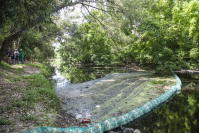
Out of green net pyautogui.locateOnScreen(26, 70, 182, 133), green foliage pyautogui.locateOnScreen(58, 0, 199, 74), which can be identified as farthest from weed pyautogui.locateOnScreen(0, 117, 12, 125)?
green foliage pyautogui.locateOnScreen(58, 0, 199, 74)

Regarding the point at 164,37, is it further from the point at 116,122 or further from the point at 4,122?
the point at 4,122

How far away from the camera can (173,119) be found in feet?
18.6

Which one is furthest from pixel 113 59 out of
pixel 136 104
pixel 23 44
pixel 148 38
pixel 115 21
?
pixel 136 104

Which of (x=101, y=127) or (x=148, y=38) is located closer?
(x=101, y=127)

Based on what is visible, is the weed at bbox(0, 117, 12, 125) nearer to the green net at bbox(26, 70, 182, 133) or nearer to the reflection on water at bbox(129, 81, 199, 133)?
the green net at bbox(26, 70, 182, 133)

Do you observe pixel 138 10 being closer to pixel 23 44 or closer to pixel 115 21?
pixel 115 21

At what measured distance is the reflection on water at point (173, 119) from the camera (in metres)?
4.90

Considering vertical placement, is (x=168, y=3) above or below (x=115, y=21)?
above

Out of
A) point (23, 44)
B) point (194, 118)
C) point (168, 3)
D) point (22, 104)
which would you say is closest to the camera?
point (22, 104)

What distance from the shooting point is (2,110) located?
433 centimetres

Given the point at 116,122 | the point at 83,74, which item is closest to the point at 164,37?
the point at 83,74

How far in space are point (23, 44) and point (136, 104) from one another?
783 inches

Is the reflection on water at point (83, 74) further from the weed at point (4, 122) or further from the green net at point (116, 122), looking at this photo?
the weed at point (4, 122)

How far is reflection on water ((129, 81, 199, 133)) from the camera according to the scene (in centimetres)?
490
